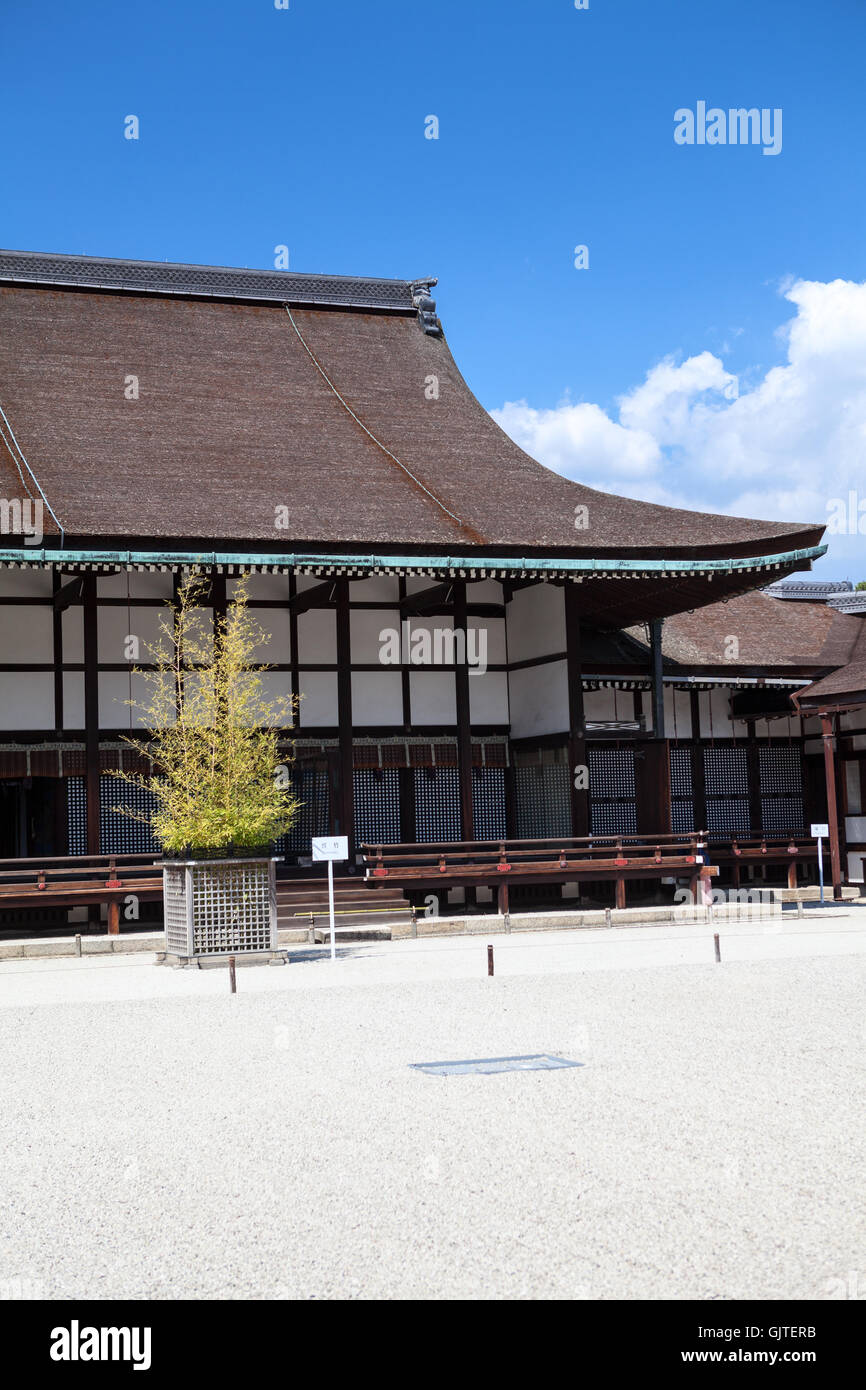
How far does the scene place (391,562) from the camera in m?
20.7

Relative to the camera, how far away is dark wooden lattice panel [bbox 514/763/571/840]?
23.0 m

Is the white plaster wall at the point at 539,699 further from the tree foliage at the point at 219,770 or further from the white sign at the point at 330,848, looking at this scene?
the white sign at the point at 330,848

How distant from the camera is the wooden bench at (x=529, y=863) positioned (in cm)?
2106

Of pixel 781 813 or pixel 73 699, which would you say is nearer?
pixel 73 699

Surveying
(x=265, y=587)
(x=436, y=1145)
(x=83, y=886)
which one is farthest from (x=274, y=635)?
(x=436, y=1145)

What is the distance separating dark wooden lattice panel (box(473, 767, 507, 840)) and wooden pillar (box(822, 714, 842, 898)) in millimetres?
5873

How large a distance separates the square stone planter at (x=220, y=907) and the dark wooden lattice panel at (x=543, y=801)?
23.7ft

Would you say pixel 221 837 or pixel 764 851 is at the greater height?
pixel 221 837

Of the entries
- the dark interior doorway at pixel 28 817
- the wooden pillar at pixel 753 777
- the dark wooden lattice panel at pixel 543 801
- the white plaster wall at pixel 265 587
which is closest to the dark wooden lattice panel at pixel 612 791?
the dark wooden lattice panel at pixel 543 801

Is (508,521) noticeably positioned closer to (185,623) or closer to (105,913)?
(185,623)

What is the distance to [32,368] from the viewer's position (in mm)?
24891

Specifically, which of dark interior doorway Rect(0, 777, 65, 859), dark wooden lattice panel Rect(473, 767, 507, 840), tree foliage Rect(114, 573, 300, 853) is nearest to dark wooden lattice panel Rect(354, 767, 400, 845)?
dark wooden lattice panel Rect(473, 767, 507, 840)

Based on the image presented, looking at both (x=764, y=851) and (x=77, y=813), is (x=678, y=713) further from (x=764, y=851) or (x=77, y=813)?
(x=77, y=813)

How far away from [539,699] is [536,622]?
139 cm
